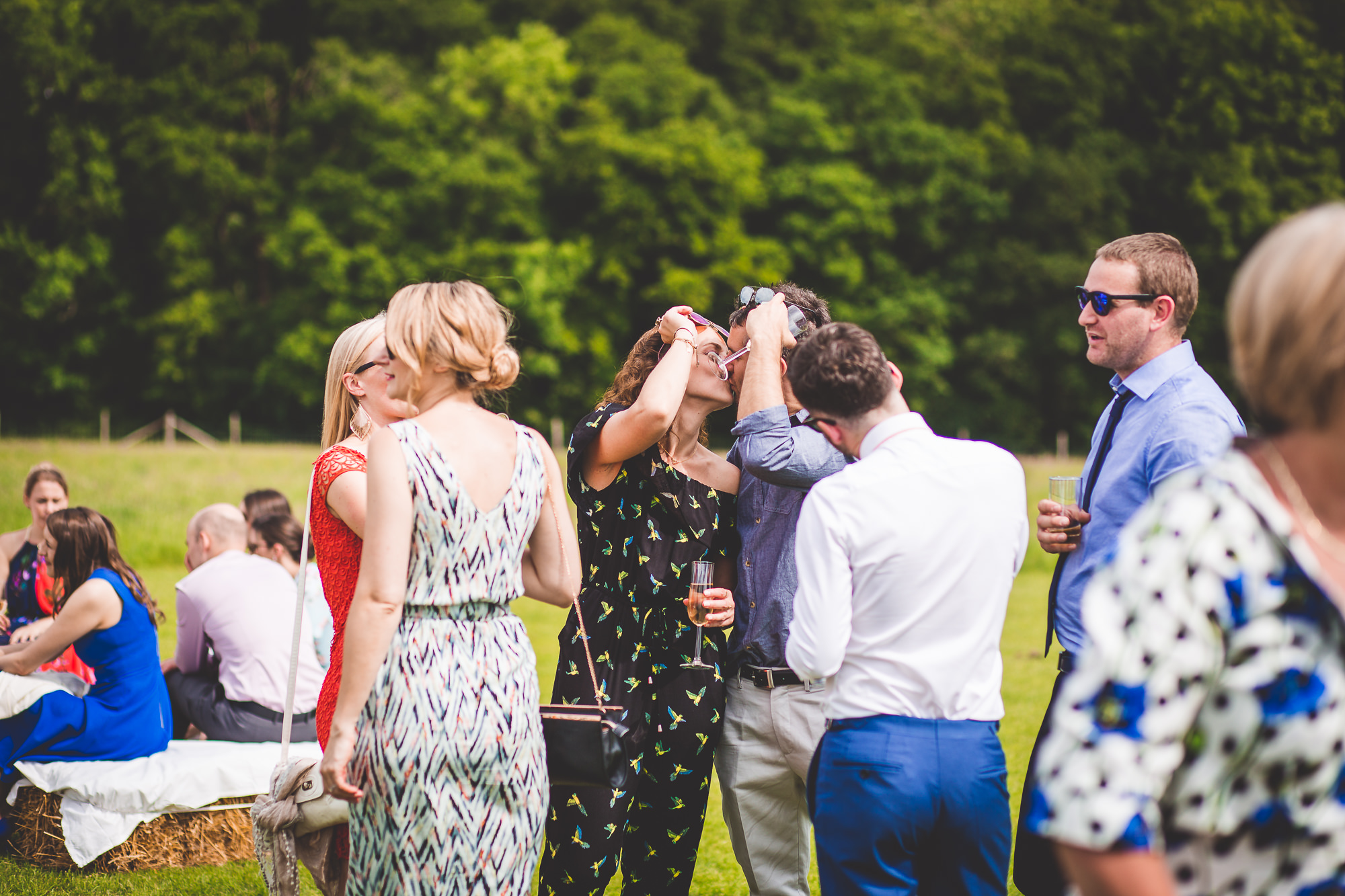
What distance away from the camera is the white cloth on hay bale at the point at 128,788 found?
4.89m

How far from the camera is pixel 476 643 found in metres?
2.54

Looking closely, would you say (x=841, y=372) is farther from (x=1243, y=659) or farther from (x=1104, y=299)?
(x=1104, y=299)

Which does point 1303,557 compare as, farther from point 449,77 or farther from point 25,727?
point 449,77

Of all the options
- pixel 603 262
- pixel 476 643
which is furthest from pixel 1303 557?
pixel 603 262

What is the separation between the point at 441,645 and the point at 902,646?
3.48 feet

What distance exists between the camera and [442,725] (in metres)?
2.46

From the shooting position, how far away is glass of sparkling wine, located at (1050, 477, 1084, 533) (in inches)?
125

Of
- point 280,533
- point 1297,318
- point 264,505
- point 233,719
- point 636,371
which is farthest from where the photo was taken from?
point 264,505

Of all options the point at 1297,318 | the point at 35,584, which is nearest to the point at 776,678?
the point at 1297,318

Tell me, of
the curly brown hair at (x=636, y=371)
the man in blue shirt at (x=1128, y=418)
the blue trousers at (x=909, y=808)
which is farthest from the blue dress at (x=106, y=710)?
the man in blue shirt at (x=1128, y=418)

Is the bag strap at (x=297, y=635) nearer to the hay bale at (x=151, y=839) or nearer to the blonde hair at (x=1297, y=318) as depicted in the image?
the blonde hair at (x=1297, y=318)

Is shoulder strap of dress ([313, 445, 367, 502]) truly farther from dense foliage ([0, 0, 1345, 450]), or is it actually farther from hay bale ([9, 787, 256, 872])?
dense foliage ([0, 0, 1345, 450])

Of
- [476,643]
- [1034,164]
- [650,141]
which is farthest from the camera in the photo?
[1034,164]

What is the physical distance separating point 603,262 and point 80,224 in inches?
611
